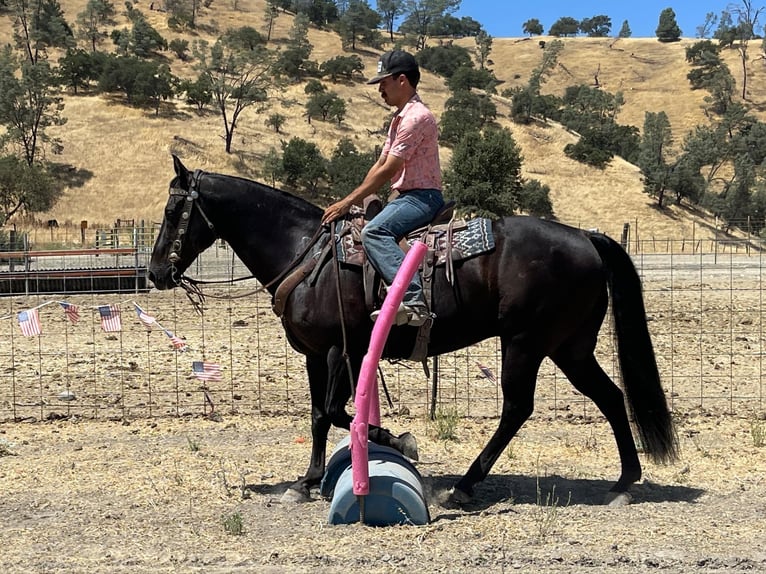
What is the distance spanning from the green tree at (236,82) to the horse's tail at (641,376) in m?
58.7

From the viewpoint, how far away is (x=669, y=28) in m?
142

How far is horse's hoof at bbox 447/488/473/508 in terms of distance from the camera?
566cm

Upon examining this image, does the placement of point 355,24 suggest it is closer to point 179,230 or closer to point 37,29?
point 37,29

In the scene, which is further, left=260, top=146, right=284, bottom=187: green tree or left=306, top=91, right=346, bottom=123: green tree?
left=306, top=91, right=346, bottom=123: green tree

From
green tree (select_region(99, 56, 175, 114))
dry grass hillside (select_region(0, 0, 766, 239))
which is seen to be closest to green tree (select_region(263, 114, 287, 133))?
dry grass hillside (select_region(0, 0, 766, 239))

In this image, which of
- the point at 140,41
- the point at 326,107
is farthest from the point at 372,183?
the point at 140,41

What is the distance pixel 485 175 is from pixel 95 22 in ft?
204

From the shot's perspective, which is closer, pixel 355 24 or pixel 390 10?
pixel 355 24

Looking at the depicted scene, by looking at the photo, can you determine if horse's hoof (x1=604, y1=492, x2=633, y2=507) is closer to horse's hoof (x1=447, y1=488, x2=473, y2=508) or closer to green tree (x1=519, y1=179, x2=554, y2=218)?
horse's hoof (x1=447, y1=488, x2=473, y2=508)

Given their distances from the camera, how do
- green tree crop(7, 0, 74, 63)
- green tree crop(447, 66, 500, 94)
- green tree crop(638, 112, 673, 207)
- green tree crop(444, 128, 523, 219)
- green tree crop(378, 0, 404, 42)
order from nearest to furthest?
green tree crop(444, 128, 523, 219) → green tree crop(638, 112, 673, 207) → green tree crop(7, 0, 74, 63) → green tree crop(447, 66, 500, 94) → green tree crop(378, 0, 404, 42)

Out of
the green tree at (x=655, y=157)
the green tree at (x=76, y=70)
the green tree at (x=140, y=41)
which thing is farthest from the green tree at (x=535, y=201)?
the green tree at (x=140, y=41)

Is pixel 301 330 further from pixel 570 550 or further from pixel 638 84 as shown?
pixel 638 84

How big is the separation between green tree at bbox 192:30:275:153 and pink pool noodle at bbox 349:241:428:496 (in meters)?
59.2

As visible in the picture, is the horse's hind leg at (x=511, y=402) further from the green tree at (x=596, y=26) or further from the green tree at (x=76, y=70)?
the green tree at (x=596, y=26)
